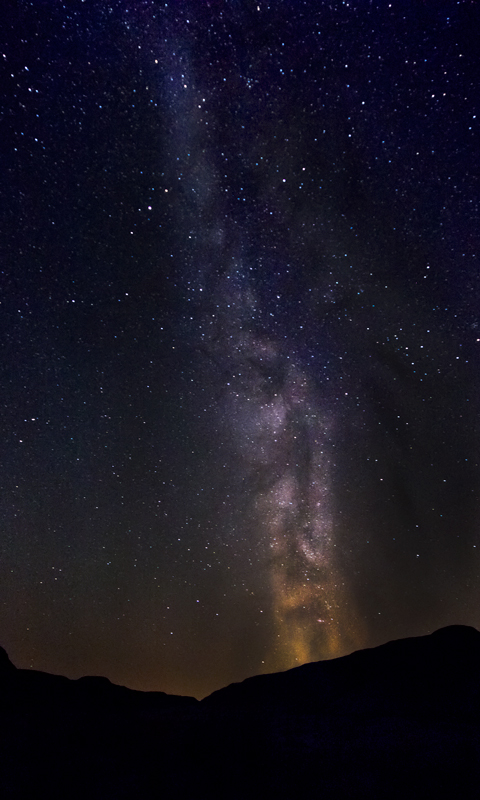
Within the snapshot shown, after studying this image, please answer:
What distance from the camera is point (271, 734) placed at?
261 inches

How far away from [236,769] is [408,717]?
10.5 feet

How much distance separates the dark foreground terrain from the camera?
5.44m

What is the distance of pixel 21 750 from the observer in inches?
249

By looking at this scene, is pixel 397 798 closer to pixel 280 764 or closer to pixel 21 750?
pixel 280 764

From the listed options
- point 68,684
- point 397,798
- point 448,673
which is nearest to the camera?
point 397,798

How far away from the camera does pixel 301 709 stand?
7.95 m

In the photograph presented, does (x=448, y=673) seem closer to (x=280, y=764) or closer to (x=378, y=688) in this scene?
(x=378, y=688)

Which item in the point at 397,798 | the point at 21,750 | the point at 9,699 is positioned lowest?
the point at 397,798

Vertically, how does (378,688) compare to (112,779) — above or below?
above

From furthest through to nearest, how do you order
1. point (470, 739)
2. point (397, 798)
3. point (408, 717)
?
point (408, 717), point (470, 739), point (397, 798)

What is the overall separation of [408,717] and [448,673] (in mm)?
2497

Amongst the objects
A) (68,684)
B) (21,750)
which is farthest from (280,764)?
(68,684)

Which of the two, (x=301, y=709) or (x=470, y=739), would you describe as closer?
(x=470, y=739)

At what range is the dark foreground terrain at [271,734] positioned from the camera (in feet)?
17.8
